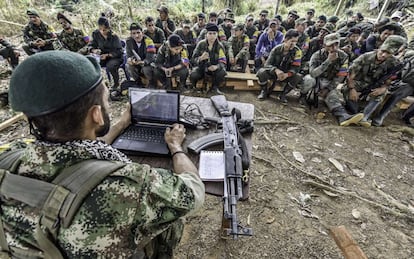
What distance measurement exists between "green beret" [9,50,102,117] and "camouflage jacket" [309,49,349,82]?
5514 millimetres

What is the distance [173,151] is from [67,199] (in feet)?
3.09

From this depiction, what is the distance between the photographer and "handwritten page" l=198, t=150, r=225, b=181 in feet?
5.61

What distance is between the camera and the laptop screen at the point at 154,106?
2011 millimetres

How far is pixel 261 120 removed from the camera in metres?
5.01

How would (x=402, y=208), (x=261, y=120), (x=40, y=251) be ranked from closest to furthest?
(x=40, y=251) → (x=402, y=208) → (x=261, y=120)

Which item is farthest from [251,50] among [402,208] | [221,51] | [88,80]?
[88,80]

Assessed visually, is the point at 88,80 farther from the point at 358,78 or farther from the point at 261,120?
the point at 358,78

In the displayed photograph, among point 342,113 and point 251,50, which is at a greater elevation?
point 251,50

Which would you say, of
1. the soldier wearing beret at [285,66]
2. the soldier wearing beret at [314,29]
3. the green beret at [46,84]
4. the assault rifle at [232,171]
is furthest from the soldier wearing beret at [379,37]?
the green beret at [46,84]

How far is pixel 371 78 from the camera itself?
5074mm

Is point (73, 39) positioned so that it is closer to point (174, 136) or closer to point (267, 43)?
point (267, 43)

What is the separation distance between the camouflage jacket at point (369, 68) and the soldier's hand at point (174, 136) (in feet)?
16.6

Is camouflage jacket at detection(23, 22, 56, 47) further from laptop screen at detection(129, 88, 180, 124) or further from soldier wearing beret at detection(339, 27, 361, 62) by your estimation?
soldier wearing beret at detection(339, 27, 361, 62)

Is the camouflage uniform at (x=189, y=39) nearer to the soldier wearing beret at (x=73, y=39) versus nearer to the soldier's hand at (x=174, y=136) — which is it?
the soldier wearing beret at (x=73, y=39)
